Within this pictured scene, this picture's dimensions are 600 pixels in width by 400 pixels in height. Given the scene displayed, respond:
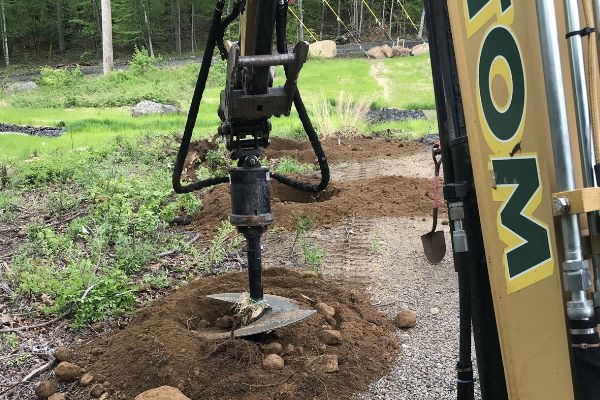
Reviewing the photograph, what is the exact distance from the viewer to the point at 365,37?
42.1m

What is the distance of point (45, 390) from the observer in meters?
2.95

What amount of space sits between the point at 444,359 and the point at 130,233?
10.7 feet

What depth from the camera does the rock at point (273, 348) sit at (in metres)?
3.11

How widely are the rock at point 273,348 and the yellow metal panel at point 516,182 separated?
182 centimetres

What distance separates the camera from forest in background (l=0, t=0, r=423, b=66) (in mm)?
44156

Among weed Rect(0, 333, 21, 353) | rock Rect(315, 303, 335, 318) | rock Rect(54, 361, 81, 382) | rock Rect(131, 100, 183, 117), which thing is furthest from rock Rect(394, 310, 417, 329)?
rock Rect(131, 100, 183, 117)

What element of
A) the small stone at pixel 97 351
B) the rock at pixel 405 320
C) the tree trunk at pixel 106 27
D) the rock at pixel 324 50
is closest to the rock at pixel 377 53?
the rock at pixel 324 50

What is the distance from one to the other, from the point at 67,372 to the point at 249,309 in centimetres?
96

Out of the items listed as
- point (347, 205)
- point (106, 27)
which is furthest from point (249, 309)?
point (106, 27)

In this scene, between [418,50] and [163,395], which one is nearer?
[163,395]

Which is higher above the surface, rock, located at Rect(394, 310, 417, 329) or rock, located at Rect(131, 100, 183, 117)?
rock, located at Rect(131, 100, 183, 117)

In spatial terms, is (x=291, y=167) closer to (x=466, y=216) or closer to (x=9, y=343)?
(x=9, y=343)

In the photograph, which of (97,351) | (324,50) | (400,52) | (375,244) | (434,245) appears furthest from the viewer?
(324,50)

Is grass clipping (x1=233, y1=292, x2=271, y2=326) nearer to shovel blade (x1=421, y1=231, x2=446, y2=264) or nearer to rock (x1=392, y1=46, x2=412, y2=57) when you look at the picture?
shovel blade (x1=421, y1=231, x2=446, y2=264)
